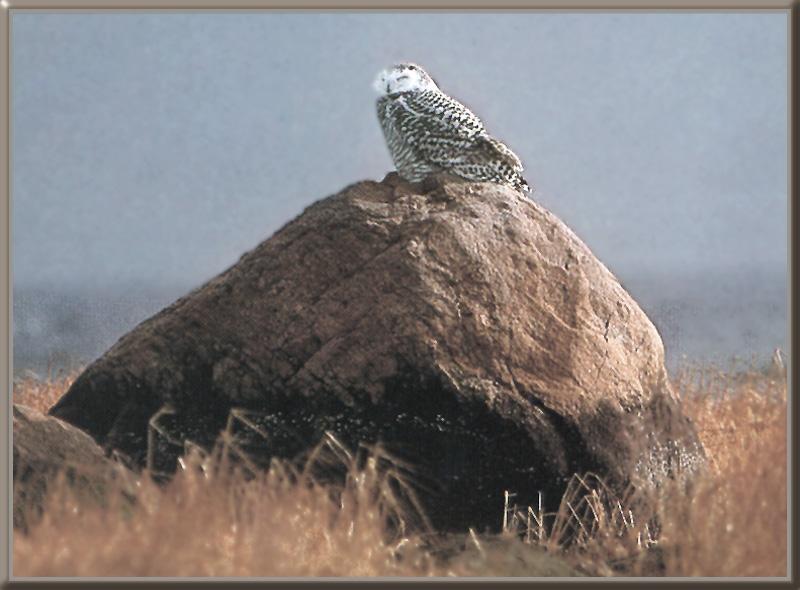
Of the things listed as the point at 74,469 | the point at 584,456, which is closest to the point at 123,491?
the point at 74,469

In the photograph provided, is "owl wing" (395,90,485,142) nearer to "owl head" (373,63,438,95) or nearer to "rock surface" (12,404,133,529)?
"owl head" (373,63,438,95)

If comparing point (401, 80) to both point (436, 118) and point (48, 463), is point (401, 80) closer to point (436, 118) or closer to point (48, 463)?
point (436, 118)

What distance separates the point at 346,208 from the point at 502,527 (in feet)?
5.66

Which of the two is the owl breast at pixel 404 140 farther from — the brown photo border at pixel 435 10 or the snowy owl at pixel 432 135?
the brown photo border at pixel 435 10

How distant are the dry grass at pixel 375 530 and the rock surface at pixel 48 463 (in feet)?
0.74

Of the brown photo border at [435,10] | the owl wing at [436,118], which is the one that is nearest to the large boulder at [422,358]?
the owl wing at [436,118]

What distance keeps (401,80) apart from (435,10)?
137 centimetres

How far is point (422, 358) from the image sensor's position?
5781mm

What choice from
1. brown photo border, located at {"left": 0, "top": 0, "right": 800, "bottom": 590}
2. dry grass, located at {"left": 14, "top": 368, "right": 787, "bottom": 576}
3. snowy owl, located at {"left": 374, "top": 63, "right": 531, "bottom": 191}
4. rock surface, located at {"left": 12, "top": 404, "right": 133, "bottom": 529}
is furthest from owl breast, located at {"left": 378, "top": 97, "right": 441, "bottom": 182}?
rock surface, located at {"left": 12, "top": 404, "right": 133, "bottom": 529}

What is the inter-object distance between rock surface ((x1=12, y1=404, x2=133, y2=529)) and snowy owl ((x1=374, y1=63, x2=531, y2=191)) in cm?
220

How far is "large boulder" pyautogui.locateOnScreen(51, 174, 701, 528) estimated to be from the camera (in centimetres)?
580

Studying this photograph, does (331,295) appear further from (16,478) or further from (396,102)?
(16,478)

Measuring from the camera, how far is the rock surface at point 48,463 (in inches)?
204

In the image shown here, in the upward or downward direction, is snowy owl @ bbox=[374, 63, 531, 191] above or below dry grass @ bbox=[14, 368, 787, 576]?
above
